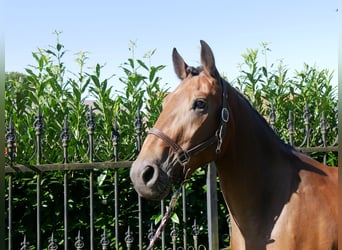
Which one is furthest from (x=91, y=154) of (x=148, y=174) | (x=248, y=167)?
(x=248, y=167)

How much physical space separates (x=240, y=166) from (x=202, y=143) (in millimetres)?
329

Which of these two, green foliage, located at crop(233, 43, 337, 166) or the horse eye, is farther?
green foliage, located at crop(233, 43, 337, 166)

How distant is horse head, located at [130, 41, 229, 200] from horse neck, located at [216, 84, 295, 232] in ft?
0.39

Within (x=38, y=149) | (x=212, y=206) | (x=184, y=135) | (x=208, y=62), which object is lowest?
(x=212, y=206)

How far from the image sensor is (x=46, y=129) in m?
4.75

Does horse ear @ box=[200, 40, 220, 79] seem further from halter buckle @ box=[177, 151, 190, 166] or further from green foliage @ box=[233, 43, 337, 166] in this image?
green foliage @ box=[233, 43, 337, 166]

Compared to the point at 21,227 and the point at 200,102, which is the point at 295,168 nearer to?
the point at 200,102

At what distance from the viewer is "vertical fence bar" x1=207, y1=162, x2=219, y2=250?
15.5ft

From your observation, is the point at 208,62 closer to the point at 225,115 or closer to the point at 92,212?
the point at 225,115

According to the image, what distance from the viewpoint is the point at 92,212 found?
14.3ft

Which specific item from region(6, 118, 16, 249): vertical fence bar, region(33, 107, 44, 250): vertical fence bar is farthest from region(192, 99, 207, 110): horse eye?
region(6, 118, 16, 249): vertical fence bar

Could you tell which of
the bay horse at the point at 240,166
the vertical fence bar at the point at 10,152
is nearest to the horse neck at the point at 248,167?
the bay horse at the point at 240,166

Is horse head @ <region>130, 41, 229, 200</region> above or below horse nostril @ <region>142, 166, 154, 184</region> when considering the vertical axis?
above

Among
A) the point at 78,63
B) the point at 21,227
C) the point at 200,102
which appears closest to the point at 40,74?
the point at 78,63
